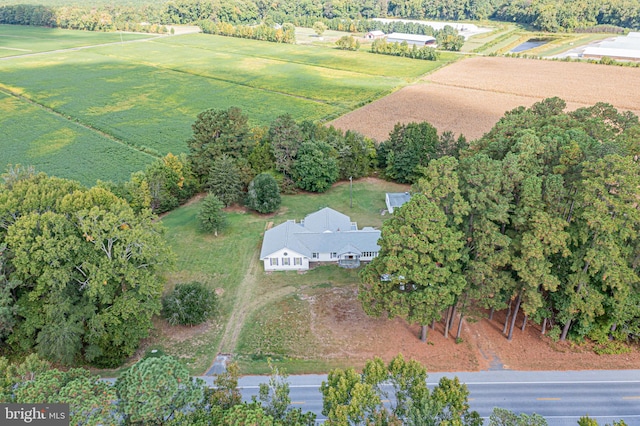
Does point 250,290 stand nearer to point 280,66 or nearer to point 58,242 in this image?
point 58,242

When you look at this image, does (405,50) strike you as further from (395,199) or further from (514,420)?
(514,420)

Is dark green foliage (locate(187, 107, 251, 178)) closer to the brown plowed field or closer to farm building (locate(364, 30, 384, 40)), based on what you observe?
the brown plowed field

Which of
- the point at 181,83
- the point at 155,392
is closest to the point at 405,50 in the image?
the point at 181,83

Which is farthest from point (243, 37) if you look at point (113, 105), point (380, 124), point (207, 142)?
point (207, 142)

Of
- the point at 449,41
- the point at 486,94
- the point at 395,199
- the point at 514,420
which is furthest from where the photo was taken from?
the point at 449,41

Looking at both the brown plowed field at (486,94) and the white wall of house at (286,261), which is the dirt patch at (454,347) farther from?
the brown plowed field at (486,94)

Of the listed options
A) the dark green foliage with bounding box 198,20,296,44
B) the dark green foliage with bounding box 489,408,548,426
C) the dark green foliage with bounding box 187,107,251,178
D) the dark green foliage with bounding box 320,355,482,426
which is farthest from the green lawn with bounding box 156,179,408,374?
the dark green foliage with bounding box 198,20,296,44
